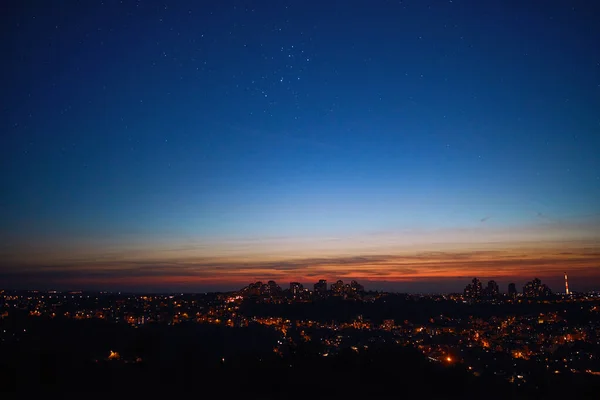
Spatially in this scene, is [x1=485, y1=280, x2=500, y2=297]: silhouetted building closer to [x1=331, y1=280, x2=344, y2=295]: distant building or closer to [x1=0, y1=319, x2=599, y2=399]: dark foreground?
[x1=331, y1=280, x2=344, y2=295]: distant building

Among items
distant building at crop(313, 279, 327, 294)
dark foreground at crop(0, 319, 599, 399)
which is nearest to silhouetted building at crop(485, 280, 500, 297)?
distant building at crop(313, 279, 327, 294)

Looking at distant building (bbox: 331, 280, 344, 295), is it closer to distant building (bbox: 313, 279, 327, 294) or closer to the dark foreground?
distant building (bbox: 313, 279, 327, 294)

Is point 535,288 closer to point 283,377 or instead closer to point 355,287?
point 355,287

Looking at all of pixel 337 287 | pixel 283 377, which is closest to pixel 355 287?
pixel 337 287

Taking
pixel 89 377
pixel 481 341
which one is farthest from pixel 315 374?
pixel 481 341

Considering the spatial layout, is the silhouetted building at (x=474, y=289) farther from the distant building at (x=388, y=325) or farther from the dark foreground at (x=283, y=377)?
the dark foreground at (x=283, y=377)

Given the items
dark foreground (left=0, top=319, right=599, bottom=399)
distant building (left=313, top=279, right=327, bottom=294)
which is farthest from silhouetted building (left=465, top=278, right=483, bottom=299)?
dark foreground (left=0, top=319, right=599, bottom=399)

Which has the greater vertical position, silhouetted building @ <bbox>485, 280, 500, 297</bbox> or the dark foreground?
the dark foreground

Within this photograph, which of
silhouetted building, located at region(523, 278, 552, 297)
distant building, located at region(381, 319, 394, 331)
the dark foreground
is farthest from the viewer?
silhouetted building, located at region(523, 278, 552, 297)

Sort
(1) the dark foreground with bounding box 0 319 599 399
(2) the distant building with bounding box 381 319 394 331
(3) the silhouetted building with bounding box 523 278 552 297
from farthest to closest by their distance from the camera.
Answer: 1. (3) the silhouetted building with bounding box 523 278 552 297
2. (2) the distant building with bounding box 381 319 394 331
3. (1) the dark foreground with bounding box 0 319 599 399

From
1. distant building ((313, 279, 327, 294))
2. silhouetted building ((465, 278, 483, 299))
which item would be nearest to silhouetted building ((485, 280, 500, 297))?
silhouetted building ((465, 278, 483, 299))

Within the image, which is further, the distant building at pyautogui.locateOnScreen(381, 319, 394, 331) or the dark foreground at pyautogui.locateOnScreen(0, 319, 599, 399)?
the distant building at pyautogui.locateOnScreen(381, 319, 394, 331)

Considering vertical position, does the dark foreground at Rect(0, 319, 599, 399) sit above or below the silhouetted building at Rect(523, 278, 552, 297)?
above

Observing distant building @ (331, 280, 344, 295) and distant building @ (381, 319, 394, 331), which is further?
distant building @ (331, 280, 344, 295)
